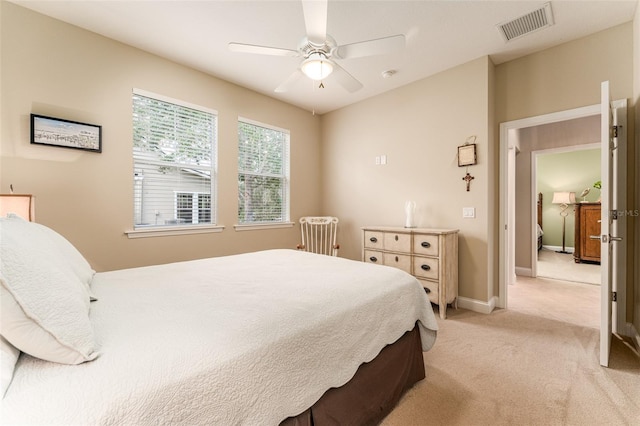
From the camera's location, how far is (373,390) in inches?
56.6

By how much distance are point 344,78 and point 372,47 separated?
44cm

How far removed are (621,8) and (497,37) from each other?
877 millimetres

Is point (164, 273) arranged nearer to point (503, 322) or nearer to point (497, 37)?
point (503, 322)

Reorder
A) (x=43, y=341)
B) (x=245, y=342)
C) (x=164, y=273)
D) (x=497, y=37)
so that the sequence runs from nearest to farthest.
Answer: (x=43, y=341) < (x=245, y=342) < (x=164, y=273) < (x=497, y=37)

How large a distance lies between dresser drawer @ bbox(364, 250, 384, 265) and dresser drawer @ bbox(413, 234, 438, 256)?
46 cm

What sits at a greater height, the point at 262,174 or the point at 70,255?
the point at 262,174

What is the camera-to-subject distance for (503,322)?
2.81m

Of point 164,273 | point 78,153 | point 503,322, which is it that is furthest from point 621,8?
point 78,153

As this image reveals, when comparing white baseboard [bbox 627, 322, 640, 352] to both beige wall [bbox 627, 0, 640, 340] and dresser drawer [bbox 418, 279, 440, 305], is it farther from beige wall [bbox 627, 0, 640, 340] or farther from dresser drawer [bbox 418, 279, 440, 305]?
dresser drawer [bbox 418, 279, 440, 305]

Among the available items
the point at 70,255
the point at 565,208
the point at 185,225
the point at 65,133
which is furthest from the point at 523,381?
the point at 565,208

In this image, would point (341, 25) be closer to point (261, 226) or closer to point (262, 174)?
point (262, 174)

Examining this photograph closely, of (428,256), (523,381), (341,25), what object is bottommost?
(523,381)

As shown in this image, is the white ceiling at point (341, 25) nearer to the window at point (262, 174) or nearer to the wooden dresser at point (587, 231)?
the window at point (262, 174)

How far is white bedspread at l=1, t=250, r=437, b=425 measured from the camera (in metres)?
0.67
